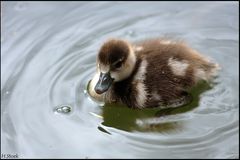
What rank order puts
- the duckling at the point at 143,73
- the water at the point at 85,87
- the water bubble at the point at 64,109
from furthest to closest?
the water bubble at the point at 64,109, the duckling at the point at 143,73, the water at the point at 85,87

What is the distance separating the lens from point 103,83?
302 cm

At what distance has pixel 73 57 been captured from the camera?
3549 mm

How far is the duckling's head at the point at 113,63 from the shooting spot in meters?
2.96

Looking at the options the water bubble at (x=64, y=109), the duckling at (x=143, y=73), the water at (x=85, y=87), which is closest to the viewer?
the water at (x=85, y=87)

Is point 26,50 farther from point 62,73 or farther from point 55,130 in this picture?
point 55,130

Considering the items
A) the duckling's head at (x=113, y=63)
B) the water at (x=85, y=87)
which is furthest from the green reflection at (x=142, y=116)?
the duckling's head at (x=113, y=63)

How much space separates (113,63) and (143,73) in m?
0.17

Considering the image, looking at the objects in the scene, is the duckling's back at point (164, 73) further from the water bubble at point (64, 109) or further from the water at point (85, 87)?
the water bubble at point (64, 109)

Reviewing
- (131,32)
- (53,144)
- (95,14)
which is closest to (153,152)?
(53,144)

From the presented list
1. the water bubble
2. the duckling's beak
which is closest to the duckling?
the duckling's beak

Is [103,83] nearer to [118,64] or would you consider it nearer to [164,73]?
[118,64]

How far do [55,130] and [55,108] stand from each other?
19cm

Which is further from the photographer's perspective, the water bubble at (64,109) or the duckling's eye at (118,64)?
the water bubble at (64,109)

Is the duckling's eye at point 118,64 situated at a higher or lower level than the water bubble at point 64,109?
higher
